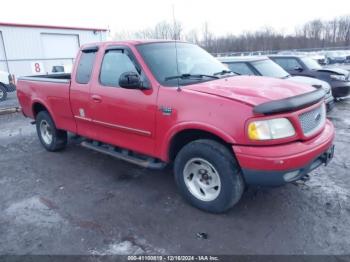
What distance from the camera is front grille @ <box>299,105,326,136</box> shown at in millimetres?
3239

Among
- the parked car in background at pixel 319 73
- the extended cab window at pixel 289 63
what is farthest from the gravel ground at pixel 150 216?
the extended cab window at pixel 289 63

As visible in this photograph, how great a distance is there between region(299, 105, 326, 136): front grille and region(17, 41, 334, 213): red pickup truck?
0.01 m

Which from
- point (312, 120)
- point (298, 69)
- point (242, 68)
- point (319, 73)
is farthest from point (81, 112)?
point (319, 73)

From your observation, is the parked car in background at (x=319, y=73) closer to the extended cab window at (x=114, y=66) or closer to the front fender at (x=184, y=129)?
the extended cab window at (x=114, y=66)

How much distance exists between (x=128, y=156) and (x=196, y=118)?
4.68ft

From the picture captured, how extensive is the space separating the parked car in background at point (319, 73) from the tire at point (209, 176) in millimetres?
7382

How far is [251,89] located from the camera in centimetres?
344

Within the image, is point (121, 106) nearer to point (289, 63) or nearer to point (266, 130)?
point (266, 130)

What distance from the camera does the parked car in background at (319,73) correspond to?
953 cm

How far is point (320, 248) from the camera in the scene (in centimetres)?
293

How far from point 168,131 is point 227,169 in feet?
2.74

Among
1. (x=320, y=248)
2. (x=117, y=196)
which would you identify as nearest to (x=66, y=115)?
(x=117, y=196)

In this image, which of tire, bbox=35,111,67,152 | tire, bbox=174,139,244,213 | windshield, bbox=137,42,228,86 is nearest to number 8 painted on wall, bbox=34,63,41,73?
tire, bbox=35,111,67,152

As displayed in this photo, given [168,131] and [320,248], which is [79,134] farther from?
[320,248]
